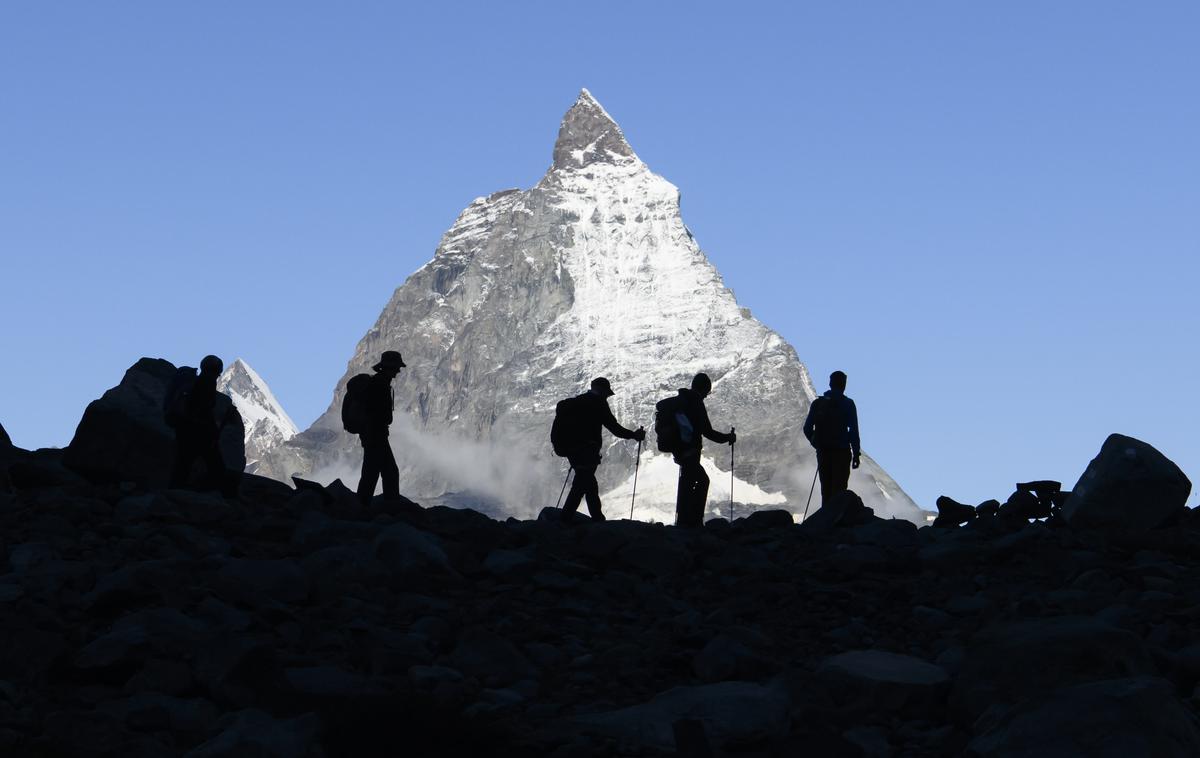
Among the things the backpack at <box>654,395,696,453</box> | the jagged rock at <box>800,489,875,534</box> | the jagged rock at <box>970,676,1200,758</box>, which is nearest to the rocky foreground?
the jagged rock at <box>970,676,1200,758</box>

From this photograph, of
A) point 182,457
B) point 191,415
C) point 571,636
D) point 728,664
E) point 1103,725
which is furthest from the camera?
point 182,457

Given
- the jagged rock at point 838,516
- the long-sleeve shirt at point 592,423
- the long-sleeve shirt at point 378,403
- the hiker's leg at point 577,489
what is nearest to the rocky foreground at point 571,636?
the jagged rock at point 838,516

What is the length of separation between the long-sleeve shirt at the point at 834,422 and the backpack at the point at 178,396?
298 inches

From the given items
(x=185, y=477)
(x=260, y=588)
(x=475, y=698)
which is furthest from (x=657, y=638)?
(x=185, y=477)

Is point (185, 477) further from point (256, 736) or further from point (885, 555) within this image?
point (256, 736)

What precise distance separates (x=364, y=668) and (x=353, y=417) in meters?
8.65

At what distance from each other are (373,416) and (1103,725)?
40.6ft

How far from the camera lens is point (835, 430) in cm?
2034

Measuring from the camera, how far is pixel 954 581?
13.9m

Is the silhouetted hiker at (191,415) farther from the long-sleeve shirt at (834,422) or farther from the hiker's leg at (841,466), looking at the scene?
the hiker's leg at (841,466)

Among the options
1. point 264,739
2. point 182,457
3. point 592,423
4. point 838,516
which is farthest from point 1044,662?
point 182,457

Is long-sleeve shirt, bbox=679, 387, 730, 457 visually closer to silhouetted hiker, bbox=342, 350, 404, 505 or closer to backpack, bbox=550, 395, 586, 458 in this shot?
backpack, bbox=550, 395, 586, 458

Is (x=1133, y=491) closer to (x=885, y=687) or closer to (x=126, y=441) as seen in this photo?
(x=885, y=687)

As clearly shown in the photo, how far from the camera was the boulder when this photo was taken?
1650 centimetres
